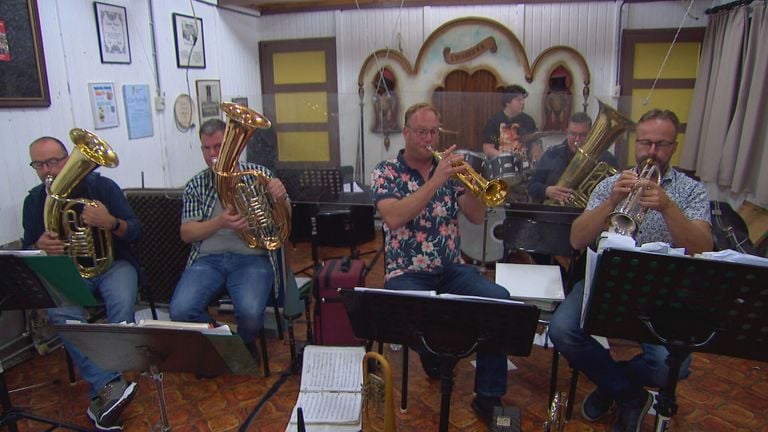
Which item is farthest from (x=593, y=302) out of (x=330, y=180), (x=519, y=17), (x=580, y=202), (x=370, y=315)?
(x=519, y=17)

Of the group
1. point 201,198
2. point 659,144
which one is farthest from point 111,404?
point 659,144

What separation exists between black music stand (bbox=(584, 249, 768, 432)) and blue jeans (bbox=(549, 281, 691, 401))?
50 cm

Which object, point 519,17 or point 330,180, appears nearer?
point 330,180

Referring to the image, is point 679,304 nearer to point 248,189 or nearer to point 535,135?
point 248,189

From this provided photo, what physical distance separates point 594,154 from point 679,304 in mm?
1940

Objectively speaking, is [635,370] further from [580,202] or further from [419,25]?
Result: [419,25]

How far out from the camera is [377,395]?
2.39 m

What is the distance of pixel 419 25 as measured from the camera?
5.82m

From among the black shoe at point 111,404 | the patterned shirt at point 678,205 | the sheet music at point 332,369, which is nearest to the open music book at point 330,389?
the sheet music at point 332,369

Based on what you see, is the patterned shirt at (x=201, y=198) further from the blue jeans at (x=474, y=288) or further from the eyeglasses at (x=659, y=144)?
the eyeglasses at (x=659, y=144)

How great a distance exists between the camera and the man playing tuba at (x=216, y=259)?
9.54ft

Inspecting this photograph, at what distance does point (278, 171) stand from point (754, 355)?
3.93 m

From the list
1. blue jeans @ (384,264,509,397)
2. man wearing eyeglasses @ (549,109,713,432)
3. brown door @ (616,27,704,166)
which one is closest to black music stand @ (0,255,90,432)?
blue jeans @ (384,264,509,397)

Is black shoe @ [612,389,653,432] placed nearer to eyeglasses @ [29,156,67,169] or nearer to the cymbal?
the cymbal
